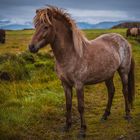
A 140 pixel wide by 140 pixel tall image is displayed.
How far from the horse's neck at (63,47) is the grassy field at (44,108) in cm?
152

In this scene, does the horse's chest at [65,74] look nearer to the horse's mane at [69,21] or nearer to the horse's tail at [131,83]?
the horse's mane at [69,21]

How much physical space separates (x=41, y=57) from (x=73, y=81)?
370 inches

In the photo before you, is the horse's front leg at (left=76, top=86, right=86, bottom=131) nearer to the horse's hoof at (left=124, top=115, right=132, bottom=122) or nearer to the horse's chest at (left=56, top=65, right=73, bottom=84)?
the horse's chest at (left=56, top=65, right=73, bottom=84)

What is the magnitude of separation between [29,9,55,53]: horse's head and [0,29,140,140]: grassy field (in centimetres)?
164

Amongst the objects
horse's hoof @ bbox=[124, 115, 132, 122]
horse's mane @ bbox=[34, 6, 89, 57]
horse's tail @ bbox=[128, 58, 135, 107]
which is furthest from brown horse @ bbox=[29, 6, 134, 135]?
horse's hoof @ bbox=[124, 115, 132, 122]

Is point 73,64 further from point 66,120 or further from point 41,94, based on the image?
point 41,94

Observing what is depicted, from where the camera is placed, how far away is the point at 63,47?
7.69 m

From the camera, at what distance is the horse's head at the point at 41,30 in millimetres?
7148

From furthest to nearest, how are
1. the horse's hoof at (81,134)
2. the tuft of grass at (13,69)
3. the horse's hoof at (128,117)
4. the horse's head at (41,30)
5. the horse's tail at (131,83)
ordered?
the tuft of grass at (13,69), the horse's tail at (131,83), the horse's hoof at (128,117), the horse's hoof at (81,134), the horse's head at (41,30)

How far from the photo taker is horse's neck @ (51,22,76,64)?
7.64 meters

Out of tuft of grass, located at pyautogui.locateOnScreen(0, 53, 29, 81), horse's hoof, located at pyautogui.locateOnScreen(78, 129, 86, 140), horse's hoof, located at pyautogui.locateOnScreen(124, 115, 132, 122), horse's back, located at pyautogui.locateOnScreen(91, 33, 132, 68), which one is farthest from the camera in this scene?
tuft of grass, located at pyautogui.locateOnScreen(0, 53, 29, 81)

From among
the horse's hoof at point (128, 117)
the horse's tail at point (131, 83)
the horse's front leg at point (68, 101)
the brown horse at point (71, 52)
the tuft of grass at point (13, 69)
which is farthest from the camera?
the tuft of grass at point (13, 69)

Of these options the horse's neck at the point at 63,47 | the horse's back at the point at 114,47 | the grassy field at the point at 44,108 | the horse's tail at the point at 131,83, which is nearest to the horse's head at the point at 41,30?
the horse's neck at the point at 63,47

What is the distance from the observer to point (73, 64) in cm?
762
